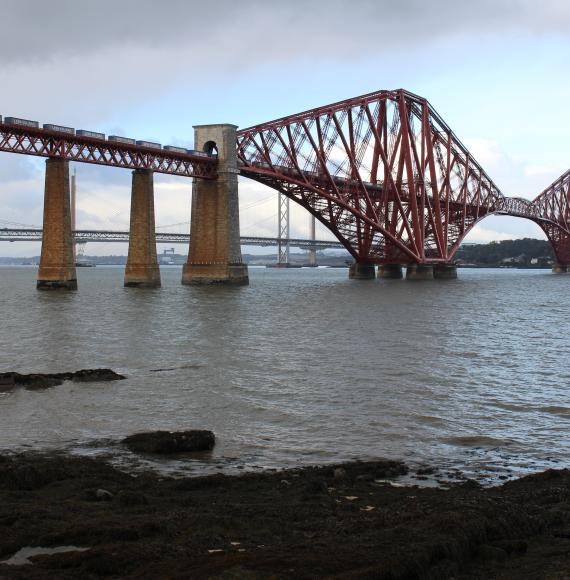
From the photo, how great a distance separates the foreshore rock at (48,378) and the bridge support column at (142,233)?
47420mm

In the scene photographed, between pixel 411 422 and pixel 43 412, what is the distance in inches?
318

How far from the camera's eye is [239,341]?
32.9 metres

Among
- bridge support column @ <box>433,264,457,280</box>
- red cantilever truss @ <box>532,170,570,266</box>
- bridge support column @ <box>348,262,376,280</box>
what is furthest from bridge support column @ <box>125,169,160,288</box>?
red cantilever truss @ <box>532,170,570,266</box>

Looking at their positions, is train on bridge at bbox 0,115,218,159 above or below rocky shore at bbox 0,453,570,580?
above

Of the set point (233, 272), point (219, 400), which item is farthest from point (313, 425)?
point (233, 272)

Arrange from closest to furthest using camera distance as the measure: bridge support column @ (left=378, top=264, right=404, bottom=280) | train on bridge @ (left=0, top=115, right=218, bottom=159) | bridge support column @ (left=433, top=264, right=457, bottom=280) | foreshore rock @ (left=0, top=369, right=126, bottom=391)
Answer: foreshore rock @ (left=0, top=369, right=126, bottom=391) < train on bridge @ (left=0, top=115, right=218, bottom=159) < bridge support column @ (left=433, top=264, right=457, bottom=280) < bridge support column @ (left=378, top=264, right=404, bottom=280)

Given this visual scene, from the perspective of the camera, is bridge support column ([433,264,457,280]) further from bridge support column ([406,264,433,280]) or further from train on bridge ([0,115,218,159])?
train on bridge ([0,115,218,159])

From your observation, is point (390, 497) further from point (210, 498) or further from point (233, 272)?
Answer: point (233, 272)

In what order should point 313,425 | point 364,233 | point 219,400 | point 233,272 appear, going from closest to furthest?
point 313,425, point 219,400, point 233,272, point 364,233

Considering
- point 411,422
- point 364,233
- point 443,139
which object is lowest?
point 411,422

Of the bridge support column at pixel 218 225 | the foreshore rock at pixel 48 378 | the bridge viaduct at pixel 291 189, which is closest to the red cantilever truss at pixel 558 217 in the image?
the bridge viaduct at pixel 291 189

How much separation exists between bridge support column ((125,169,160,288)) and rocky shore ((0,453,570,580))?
5819 cm

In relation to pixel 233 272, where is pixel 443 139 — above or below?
above

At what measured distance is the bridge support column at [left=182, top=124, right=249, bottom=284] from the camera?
253 feet
